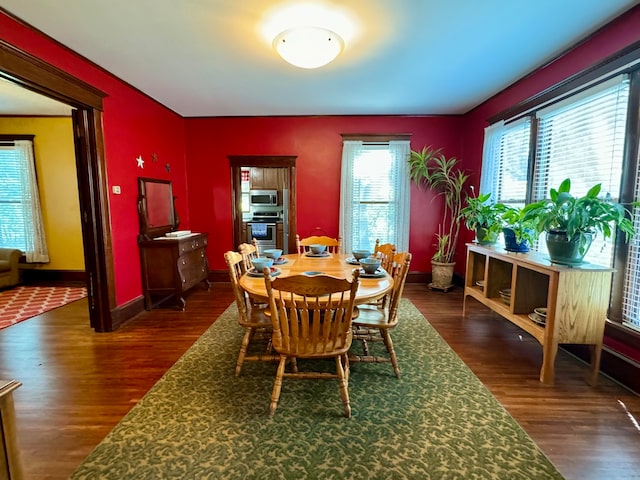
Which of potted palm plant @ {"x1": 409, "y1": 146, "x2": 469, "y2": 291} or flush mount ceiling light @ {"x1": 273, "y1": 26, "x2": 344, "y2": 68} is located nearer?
flush mount ceiling light @ {"x1": 273, "y1": 26, "x2": 344, "y2": 68}

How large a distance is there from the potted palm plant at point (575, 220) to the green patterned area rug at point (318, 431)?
44.8 inches

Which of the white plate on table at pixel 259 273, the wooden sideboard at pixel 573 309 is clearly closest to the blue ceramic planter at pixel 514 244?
the wooden sideboard at pixel 573 309

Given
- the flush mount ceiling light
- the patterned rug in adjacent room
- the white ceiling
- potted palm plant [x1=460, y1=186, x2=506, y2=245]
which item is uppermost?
the white ceiling

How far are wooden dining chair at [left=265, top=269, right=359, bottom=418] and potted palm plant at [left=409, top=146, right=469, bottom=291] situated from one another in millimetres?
3027

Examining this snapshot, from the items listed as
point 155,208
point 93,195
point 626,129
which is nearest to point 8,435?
point 93,195

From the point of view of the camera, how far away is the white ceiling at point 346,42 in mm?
2129

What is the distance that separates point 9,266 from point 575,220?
6863 mm

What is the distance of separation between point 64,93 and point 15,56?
42 cm

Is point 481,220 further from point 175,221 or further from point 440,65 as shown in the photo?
point 175,221

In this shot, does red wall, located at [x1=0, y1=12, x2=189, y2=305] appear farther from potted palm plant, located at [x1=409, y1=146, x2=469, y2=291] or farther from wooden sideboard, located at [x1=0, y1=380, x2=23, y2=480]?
potted palm plant, located at [x1=409, y1=146, x2=469, y2=291]

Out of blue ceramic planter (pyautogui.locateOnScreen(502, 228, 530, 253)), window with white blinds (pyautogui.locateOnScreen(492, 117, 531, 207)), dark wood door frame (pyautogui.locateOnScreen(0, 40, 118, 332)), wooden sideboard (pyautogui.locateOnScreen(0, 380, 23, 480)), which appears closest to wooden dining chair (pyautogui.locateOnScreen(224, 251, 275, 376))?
wooden sideboard (pyautogui.locateOnScreen(0, 380, 23, 480))

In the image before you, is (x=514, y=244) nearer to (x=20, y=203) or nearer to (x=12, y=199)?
(x=20, y=203)

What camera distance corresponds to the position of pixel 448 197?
462 centimetres

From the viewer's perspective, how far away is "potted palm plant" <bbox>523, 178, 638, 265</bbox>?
200cm
